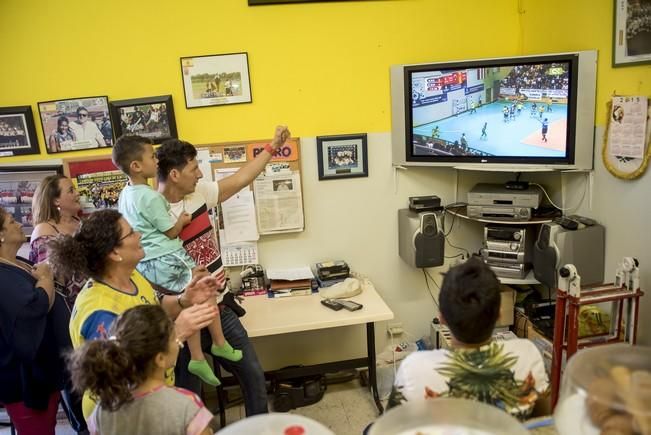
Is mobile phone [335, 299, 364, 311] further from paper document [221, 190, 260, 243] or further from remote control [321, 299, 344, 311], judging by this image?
paper document [221, 190, 260, 243]

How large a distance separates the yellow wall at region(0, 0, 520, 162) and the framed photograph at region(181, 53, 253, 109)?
0.04 meters

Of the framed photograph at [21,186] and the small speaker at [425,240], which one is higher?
the framed photograph at [21,186]

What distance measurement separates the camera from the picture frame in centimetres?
287

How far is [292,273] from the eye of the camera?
3.10 metres

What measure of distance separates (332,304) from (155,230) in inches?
43.7

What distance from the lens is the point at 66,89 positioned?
289cm

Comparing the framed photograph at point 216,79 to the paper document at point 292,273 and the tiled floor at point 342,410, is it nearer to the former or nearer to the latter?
the paper document at point 292,273

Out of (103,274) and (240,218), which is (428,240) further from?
(103,274)

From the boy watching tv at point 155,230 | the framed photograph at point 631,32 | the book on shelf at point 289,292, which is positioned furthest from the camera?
the book on shelf at point 289,292

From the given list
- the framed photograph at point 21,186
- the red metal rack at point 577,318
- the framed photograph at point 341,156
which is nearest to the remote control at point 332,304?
the framed photograph at point 341,156

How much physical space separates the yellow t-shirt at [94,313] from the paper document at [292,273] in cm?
144

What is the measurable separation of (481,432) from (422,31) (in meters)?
2.65

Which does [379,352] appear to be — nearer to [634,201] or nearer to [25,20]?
[634,201]

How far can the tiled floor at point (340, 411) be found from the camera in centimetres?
285
